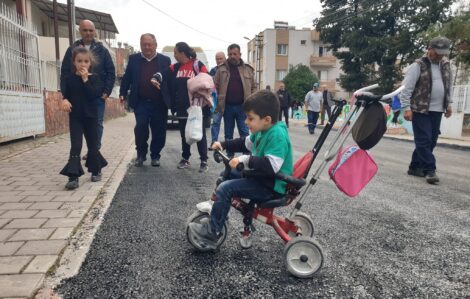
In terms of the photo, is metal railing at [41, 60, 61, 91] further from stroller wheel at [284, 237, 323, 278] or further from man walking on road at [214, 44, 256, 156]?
stroller wheel at [284, 237, 323, 278]

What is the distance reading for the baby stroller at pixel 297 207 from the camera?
2434 millimetres

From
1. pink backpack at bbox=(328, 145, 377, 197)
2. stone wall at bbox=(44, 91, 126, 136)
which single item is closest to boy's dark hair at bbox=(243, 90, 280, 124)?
pink backpack at bbox=(328, 145, 377, 197)

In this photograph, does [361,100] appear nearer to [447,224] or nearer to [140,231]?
[447,224]

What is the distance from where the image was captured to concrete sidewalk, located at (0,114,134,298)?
2.28m

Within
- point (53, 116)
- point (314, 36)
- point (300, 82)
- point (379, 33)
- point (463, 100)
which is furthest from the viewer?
point (314, 36)

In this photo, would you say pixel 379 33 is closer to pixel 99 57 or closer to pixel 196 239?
pixel 99 57

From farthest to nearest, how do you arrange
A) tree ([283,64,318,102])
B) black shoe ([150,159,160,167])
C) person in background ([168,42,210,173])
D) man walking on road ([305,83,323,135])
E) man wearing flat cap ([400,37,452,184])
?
tree ([283,64,318,102]) → man walking on road ([305,83,323,135]) → black shoe ([150,159,160,167]) → person in background ([168,42,210,173]) → man wearing flat cap ([400,37,452,184])

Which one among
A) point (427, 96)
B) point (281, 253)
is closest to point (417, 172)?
point (427, 96)

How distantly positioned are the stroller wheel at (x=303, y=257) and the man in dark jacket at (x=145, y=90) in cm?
396

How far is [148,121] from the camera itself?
6.10m

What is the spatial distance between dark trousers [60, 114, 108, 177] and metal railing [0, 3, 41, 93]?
409 centimetres

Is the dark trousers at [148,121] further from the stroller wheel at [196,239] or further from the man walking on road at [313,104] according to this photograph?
the man walking on road at [313,104]

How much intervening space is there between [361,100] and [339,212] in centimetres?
158

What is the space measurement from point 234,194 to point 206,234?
0.35m
